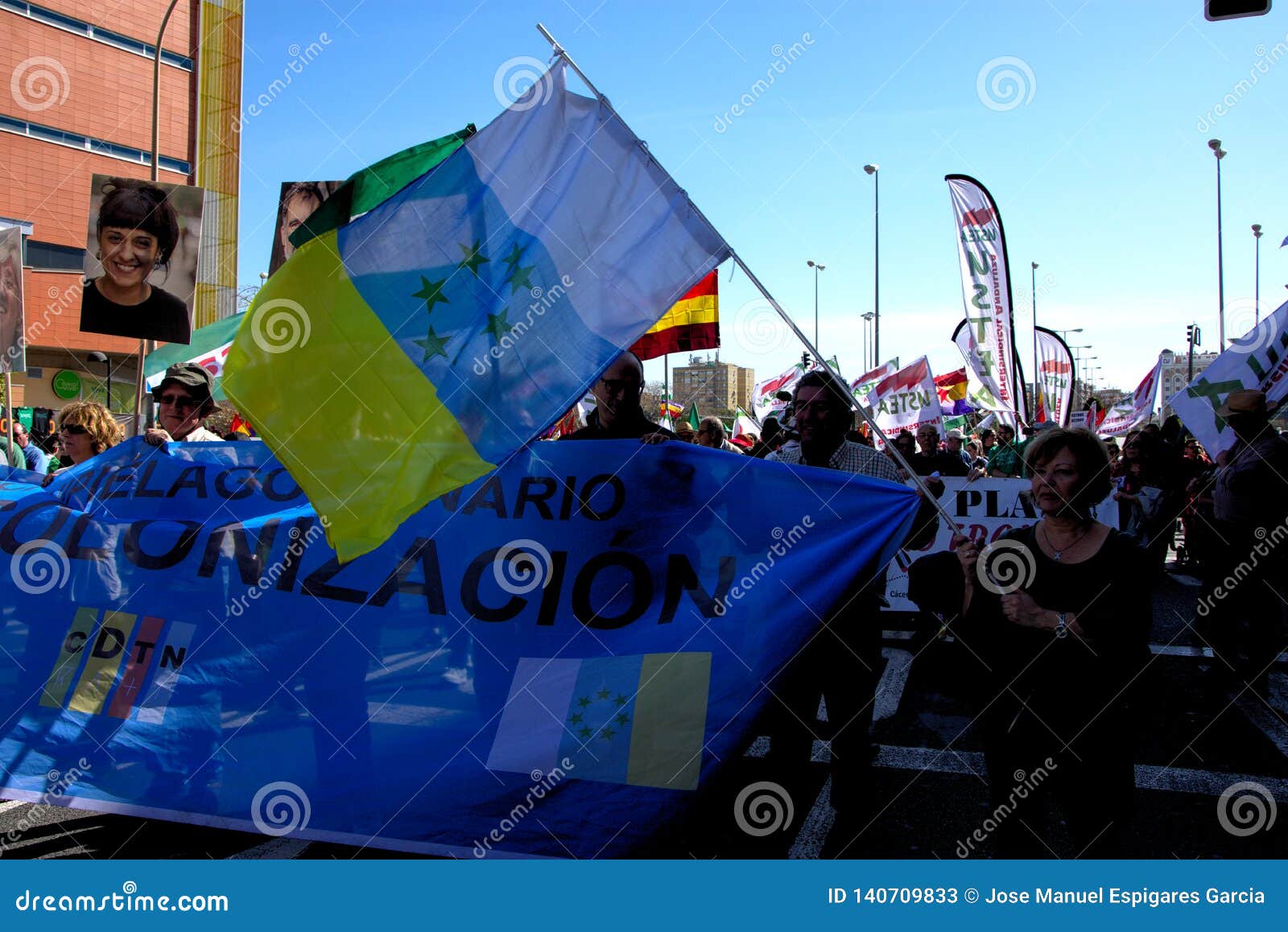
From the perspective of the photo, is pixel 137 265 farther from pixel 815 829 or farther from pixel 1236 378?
pixel 1236 378

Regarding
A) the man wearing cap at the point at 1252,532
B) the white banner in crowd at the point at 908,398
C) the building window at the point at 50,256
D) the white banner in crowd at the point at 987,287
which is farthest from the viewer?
the building window at the point at 50,256

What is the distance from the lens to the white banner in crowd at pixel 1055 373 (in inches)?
655

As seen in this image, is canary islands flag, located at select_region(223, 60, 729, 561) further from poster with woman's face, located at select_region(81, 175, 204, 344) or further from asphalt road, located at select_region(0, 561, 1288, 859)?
poster with woman's face, located at select_region(81, 175, 204, 344)

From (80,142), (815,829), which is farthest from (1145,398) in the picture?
(80,142)

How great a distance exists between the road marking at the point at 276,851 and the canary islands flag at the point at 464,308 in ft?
4.53

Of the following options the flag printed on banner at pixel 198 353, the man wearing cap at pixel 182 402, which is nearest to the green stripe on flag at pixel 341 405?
the man wearing cap at pixel 182 402

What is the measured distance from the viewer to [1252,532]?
6.40 m

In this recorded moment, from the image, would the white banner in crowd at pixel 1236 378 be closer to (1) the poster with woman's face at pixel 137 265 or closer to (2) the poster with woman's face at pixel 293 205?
(2) the poster with woman's face at pixel 293 205

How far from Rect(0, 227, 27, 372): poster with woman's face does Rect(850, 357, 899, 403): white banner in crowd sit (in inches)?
496

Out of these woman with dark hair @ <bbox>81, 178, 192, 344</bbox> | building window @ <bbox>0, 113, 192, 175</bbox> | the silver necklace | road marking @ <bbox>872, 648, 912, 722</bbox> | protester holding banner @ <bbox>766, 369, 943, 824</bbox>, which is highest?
building window @ <bbox>0, 113, 192, 175</bbox>

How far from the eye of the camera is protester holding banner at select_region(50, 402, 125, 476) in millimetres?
5578

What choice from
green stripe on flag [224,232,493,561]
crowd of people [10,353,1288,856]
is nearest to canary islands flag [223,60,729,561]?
green stripe on flag [224,232,493,561]

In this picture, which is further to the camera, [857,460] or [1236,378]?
[1236,378]

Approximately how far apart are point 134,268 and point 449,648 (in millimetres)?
6449
